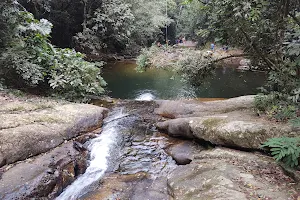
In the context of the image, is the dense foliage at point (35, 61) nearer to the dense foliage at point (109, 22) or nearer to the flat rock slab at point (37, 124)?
the flat rock slab at point (37, 124)

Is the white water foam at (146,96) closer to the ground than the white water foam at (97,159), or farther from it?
farther from it

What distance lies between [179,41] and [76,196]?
4144 centimetres

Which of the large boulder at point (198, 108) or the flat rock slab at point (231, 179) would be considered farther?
the large boulder at point (198, 108)

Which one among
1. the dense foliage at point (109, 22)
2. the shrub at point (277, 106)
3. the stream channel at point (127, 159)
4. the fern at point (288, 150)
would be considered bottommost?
the stream channel at point (127, 159)

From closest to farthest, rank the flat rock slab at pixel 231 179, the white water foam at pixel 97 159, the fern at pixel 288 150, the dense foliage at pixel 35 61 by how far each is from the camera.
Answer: the flat rock slab at pixel 231 179, the fern at pixel 288 150, the white water foam at pixel 97 159, the dense foliage at pixel 35 61

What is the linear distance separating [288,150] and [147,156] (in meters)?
3.63

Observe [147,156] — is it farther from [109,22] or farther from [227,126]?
[109,22]

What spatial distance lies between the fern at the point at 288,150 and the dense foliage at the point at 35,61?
303 inches

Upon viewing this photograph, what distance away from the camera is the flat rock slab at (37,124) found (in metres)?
5.64

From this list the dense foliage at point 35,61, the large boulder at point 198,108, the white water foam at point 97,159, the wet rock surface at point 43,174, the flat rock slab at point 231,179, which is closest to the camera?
the flat rock slab at point 231,179

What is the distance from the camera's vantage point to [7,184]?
4.75 metres

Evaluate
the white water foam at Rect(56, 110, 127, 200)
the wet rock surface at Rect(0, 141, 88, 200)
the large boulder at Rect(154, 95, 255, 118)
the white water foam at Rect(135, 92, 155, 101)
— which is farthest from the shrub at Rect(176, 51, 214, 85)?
the white water foam at Rect(135, 92, 155, 101)

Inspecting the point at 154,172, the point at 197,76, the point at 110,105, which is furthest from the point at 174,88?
the point at 154,172

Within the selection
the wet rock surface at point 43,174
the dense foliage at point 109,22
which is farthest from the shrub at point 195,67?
the dense foliage at point 109,22
